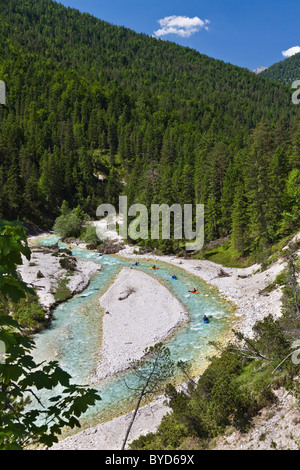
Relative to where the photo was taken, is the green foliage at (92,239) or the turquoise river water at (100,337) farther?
the green foliage at (92,239)

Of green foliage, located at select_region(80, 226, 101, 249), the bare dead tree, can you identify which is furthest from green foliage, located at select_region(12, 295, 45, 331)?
green foliage, located at select_region(80, 226, 101, 249)

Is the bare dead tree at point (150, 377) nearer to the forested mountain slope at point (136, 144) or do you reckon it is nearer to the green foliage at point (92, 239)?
the forested mountain slope at point (136, 144)

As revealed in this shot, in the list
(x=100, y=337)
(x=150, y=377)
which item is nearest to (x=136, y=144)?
(x=100, y=337)

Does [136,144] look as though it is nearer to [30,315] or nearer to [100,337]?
[30,315]

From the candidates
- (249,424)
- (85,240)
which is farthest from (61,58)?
(249,424)

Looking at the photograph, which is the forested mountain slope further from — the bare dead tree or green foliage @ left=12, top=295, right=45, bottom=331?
green foliage @ left=12, top=295, right=45, bottom=331

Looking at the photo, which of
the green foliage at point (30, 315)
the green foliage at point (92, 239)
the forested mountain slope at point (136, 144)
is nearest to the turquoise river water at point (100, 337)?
the green foliage at point (30, 315)
